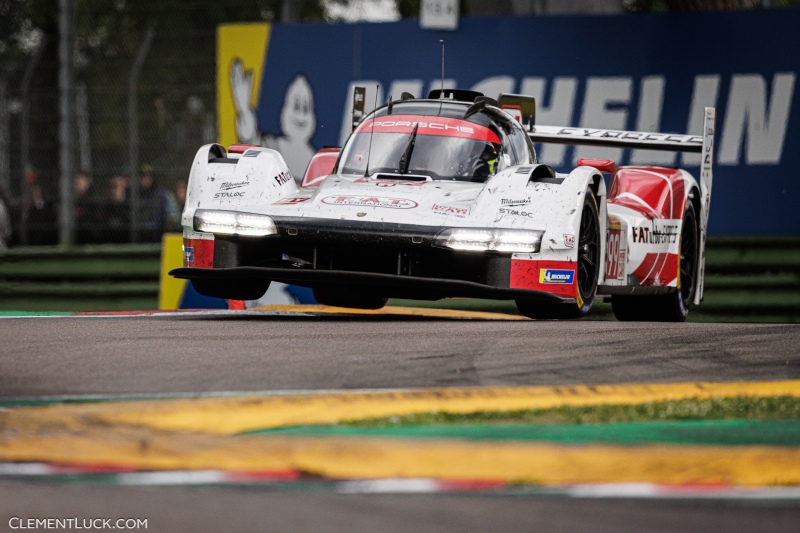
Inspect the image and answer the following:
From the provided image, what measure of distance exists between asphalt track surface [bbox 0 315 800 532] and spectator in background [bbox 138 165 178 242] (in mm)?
3465

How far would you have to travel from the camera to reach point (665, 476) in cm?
346

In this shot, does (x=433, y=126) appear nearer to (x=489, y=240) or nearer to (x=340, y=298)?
(x=489, y=240)

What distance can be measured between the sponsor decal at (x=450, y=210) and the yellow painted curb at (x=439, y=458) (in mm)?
3909

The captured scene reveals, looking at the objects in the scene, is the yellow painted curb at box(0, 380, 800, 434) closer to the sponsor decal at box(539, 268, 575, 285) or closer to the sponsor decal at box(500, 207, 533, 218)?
the sponsor decal at box(539, 268, 575, 285)

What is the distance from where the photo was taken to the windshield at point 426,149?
844 cm

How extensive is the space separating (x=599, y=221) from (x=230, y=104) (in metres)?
4.68

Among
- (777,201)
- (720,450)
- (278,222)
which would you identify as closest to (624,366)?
(720,450)

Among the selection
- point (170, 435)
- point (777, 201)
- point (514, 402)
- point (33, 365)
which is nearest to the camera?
point (170, 435)

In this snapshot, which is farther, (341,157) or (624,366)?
(341,157)

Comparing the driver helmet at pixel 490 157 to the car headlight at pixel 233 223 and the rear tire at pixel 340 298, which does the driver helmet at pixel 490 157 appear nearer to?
the car headlight at pixel 233 223

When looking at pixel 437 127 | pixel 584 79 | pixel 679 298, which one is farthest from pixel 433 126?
pixel 584 79

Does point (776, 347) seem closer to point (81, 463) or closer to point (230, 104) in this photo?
point (81, 463)

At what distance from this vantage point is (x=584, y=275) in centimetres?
795

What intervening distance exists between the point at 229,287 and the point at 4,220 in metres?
5.29
